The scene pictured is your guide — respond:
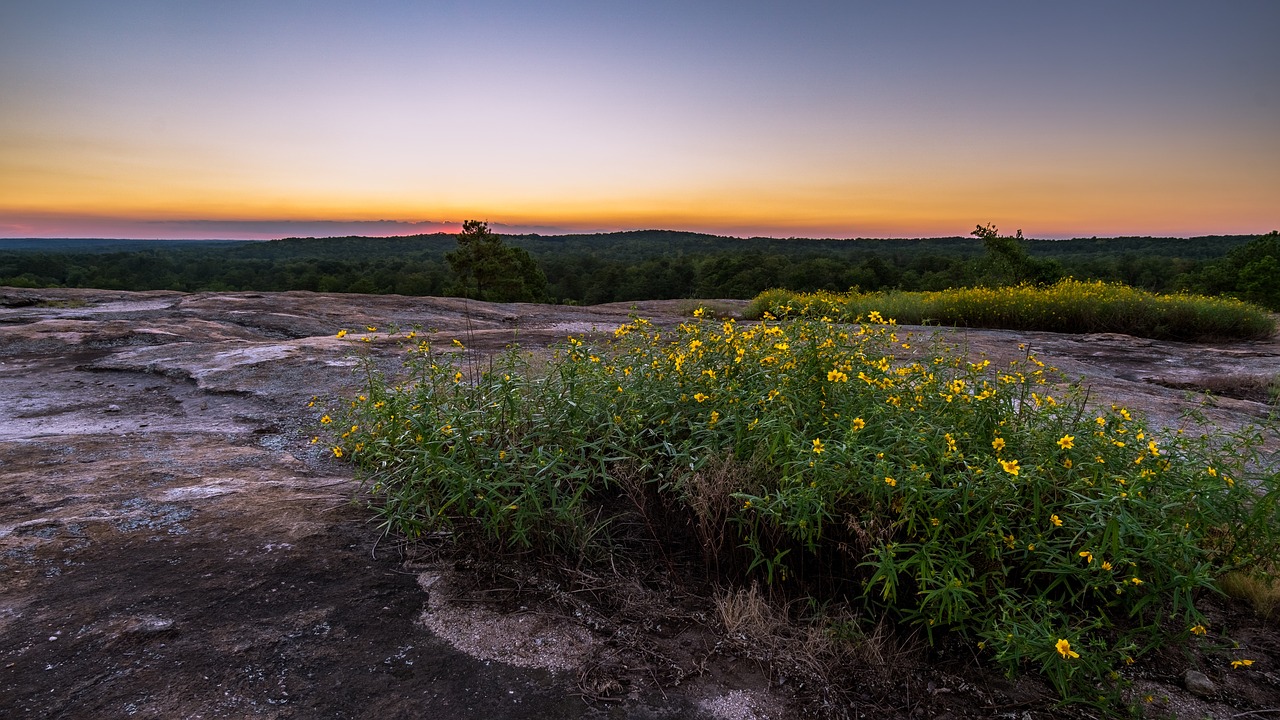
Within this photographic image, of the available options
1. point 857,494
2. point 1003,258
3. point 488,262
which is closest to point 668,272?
point 488,262

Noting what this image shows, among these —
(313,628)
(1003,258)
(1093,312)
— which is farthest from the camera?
(1003,258)

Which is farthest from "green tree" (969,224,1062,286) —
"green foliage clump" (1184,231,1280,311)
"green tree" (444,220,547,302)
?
"green tree" (444,220,547,302)

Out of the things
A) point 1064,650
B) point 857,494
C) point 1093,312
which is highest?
point 1093,312

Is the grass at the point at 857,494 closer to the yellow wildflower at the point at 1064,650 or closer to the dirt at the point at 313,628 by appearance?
the yellow wildflower at the point at 1064,650

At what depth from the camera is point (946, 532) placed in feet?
7.19

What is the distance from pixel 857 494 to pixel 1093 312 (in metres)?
10.7

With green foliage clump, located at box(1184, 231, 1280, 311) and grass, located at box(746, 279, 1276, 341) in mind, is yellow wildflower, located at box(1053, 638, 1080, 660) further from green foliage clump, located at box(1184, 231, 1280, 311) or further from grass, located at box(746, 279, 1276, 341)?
green foliage clump, located at box(1184, 231, 1280, 311)

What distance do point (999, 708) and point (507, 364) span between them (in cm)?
248

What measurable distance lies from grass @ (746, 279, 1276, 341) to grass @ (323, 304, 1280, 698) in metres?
6.23

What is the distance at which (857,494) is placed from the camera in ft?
7.67

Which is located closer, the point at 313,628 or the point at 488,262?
the point at 313,628

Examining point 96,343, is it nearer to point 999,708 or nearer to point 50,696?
point 50,696

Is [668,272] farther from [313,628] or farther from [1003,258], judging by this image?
[313,628]

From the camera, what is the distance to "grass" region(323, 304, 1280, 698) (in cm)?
205
